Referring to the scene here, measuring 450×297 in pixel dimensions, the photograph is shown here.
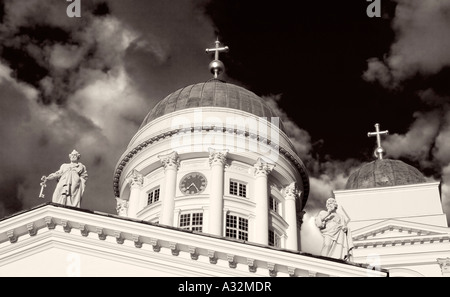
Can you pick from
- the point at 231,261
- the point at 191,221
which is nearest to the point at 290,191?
the point at 191,221

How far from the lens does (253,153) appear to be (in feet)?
140

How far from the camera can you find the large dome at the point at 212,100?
149ft

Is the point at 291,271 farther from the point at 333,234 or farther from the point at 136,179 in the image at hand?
the point at 136,179

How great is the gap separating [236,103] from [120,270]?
77.7 feet

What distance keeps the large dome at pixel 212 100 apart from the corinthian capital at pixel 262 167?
13.9 ft

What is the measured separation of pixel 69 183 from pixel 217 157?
56.2ft

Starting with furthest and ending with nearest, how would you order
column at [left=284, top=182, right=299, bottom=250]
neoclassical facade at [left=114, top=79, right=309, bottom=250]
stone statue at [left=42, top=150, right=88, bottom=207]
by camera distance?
column at [left=284, top=182, right=299, bottom=250], neoclassical facade at [left=114, top=79, right=309, bottom=250], stone statue at [left=42, top=150, right=88, bottom=207]

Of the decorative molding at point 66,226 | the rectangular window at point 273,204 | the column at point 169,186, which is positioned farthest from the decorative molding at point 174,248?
the rectangular window at point 273,204

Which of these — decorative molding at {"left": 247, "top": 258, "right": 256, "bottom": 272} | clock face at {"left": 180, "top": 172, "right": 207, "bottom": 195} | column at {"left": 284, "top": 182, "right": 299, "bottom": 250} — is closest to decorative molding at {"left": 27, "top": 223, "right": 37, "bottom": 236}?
decorative molding at {"left": 247, "top": 258, "right": 256, "bottom": 272}

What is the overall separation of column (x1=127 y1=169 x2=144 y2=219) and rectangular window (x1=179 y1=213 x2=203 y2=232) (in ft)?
11.4

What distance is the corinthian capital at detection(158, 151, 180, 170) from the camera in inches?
1651

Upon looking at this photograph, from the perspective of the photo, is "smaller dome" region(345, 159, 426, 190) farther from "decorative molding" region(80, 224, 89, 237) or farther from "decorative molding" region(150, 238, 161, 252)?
"decorative molding" region(80, 224, 89, 237)
